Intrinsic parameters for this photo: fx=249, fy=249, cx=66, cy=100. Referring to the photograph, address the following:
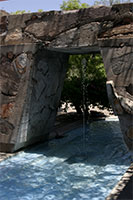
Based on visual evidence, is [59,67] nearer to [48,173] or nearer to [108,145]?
[108,145]

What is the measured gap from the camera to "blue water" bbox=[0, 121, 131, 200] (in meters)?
3.20

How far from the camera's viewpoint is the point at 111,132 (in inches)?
263

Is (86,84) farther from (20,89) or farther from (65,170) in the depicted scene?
(65,170)

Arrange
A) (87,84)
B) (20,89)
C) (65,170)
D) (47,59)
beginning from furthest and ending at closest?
(87,84) < (47,59) < (20,89) < (65,170)

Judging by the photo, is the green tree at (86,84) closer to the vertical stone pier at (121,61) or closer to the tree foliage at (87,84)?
the tree foliage at (87,84)

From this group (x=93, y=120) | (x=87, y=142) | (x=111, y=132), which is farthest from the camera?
(x=93, y=120)

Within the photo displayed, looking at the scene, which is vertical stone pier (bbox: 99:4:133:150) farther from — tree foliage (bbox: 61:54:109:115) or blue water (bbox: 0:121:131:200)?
tree foliage (bbox: 61:54:109:115)

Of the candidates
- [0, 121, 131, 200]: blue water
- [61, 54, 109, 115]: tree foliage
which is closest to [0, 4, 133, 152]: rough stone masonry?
[0, 121, 131, 200]: blue water

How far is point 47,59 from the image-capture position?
502 cm

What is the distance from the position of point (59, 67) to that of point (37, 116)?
1210mm

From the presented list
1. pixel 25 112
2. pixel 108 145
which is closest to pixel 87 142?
pixel 108 145

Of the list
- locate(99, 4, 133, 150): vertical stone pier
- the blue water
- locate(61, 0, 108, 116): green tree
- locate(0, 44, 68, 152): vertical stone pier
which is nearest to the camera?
the blue water

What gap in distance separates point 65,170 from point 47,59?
2.24 metres

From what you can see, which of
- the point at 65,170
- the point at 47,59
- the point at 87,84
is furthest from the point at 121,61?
the point at 87,84
